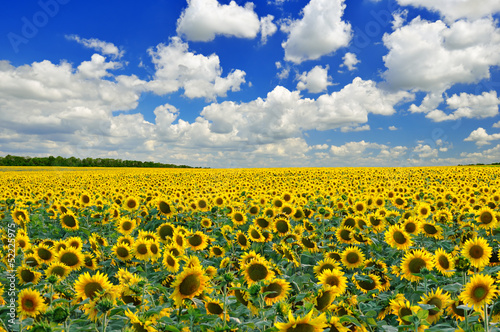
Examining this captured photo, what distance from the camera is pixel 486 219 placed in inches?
269

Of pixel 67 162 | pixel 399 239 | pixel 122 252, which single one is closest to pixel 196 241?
pixel 122 252

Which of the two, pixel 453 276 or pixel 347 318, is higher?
pixel 347 318

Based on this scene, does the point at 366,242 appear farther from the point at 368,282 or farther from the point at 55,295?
the point at 55,295

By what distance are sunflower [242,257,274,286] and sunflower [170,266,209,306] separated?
0.60 m

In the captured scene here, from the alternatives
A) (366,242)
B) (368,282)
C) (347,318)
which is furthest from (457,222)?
(347,318)

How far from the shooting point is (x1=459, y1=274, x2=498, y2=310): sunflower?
9.41ft

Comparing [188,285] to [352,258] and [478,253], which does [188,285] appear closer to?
[352,258]

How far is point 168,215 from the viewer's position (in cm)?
795

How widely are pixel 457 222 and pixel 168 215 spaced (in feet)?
23.3

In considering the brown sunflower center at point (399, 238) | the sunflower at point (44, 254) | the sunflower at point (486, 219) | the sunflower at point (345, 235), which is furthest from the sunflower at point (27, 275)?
the sunflower at point (486, 219)

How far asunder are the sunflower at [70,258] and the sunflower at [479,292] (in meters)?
5.05

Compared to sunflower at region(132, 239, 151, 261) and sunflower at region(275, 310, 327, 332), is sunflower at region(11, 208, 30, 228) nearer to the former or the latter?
sunflower at region(132, 239, 151, 261)

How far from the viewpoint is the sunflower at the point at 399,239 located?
559 cm

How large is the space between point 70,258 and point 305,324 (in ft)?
13.5
